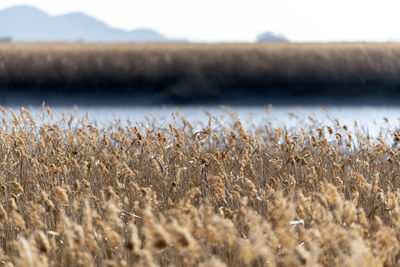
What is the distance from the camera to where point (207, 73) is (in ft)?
50.8

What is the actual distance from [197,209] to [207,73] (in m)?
12.6

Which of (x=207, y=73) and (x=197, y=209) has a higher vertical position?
(x=207, y=73)

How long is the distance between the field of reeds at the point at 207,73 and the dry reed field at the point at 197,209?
32.2ft

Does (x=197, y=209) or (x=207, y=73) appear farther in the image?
(x=207, y=73)

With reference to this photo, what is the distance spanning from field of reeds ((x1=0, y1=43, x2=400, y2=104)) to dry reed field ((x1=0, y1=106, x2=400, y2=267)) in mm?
9828

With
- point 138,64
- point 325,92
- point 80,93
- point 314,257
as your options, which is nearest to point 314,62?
point 325,92

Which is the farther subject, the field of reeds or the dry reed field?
the field of reeds

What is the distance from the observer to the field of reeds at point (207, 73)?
587 inches

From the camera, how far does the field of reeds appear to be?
14906 millimetres

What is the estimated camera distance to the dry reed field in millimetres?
1821

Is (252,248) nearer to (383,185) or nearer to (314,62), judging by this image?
(383,185)

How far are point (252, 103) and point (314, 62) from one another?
3.16 m

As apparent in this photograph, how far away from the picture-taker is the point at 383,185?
386 centimetres

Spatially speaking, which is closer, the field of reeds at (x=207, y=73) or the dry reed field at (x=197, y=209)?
the dry reed field at (x=197, y=209)
